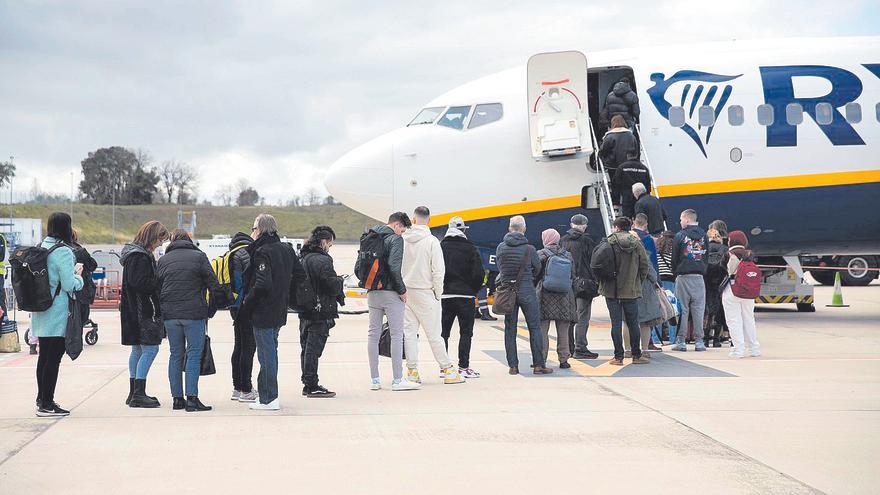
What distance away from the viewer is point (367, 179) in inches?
644

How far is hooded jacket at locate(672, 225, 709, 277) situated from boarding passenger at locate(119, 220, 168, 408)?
7086 millimetres

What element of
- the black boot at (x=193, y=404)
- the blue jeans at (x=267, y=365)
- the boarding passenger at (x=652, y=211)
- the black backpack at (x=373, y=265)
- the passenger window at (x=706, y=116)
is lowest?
the black boot at (x=193, y=404)

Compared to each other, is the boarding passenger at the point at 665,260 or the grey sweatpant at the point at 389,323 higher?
the boarding passenger at the point at 665,260

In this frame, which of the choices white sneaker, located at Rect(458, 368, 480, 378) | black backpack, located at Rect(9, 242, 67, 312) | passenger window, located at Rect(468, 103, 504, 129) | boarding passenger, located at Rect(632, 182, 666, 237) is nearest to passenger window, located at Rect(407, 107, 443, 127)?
passenger window, located at Rect(468, 103, 504, 129)

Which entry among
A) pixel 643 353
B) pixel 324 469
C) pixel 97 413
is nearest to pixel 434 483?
pixel 324 469

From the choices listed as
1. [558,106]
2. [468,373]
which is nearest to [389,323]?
[468,373]

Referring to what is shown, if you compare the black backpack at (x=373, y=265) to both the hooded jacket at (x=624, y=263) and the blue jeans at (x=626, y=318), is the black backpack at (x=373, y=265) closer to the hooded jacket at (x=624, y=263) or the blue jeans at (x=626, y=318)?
the hooded jacket at (x=624, y=263)

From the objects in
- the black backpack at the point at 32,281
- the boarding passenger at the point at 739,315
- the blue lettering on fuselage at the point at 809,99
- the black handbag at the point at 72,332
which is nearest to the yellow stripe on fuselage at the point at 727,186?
the blue lettering on fuselage at the point at 809,99

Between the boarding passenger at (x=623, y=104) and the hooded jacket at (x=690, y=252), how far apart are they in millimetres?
3867

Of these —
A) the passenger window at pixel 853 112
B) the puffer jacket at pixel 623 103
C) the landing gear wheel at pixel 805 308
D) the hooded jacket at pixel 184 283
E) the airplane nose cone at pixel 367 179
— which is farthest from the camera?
the landing gear wheel at pixel 805 308

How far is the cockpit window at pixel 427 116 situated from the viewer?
17016 millimetres

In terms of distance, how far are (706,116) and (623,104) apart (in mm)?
1549

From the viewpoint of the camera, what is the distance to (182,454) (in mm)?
6512

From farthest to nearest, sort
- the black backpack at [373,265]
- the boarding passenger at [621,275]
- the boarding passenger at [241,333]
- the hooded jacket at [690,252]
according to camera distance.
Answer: the hooded jacket at [690,252]
the boarding passenger at [621,275]
the black backpack at [373,265]
the boarding passenger at [241,333]
